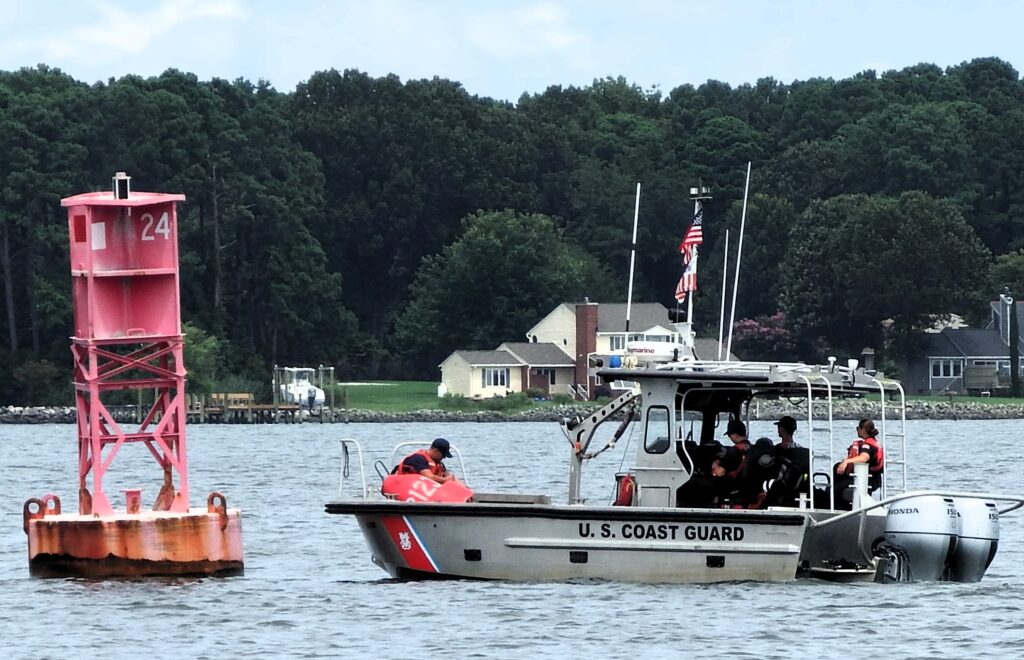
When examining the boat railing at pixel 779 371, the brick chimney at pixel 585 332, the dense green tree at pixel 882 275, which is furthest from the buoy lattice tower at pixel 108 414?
the dense green tree at pixel 882 275

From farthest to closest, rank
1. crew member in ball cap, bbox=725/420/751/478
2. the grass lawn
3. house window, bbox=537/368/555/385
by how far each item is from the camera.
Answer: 1. house window, bbox=537/368/555/385
2. the grass lawn
3. crew member in ball cap, bbox=725/420/751/478

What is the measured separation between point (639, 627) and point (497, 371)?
86027 mm

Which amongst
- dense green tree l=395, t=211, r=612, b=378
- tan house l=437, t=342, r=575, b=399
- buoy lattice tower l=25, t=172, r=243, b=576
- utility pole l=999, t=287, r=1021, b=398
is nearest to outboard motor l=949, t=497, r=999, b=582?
buoy lattice tower l=25, t=172, r=243, b=576

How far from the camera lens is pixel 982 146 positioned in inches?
5271

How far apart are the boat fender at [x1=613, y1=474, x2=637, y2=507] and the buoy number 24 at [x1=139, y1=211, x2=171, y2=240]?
566 centimetres

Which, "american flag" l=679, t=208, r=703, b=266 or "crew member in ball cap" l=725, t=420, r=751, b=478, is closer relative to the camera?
"crew member in ball cap" l=725, t=420, r=751, b=478

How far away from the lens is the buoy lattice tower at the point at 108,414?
1026 inches

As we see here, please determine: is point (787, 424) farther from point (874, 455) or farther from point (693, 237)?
point (693, 237)

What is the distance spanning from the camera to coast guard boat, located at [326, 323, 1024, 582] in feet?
83.3

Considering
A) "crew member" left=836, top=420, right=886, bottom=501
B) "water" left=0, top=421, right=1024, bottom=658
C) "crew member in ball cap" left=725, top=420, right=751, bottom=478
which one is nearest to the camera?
"water" left=0, top=421, right=1024, bottom=658

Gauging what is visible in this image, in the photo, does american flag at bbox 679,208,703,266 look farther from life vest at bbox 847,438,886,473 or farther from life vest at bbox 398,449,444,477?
life vest at bbox 398,449,444,477

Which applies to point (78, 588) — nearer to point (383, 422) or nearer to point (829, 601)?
point (829, 601)

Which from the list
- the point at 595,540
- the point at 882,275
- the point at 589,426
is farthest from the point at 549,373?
the point at 595,540

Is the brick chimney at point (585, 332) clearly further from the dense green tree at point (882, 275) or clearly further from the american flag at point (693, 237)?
the american flag at point (693, 237)
